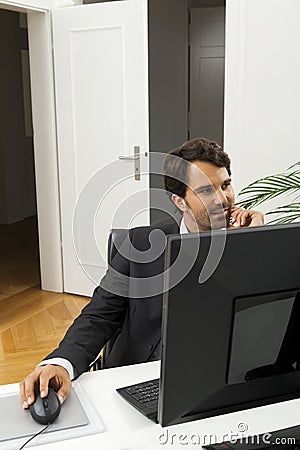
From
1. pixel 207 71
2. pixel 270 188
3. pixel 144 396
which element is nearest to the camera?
pixel 144 396

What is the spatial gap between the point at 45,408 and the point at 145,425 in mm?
203

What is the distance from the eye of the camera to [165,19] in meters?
5.75

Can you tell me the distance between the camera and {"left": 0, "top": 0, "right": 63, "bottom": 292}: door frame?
4.06m

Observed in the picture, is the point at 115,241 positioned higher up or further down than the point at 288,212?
higher up

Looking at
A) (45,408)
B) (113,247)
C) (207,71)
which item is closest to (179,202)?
(113,247)

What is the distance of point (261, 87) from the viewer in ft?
11.2

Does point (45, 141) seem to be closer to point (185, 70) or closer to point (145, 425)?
point (185, 70)

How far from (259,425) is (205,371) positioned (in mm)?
313

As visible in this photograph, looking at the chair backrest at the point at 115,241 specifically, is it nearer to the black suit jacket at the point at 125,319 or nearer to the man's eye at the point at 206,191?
the black suit jacket at the point at 125,319

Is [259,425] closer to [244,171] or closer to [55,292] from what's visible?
[244,171]

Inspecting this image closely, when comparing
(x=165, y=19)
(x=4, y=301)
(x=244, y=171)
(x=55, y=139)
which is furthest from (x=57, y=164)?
(x=165, y=19)

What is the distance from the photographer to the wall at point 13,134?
269 inches

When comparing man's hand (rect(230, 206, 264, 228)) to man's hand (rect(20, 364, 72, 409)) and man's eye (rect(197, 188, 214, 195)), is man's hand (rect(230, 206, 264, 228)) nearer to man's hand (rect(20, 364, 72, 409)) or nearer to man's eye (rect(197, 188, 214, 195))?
man's eye (rect(197, 188, 214, 195))

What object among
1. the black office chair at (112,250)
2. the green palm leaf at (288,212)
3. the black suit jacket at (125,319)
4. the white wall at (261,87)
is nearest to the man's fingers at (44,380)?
the black suit jacket at (125,319)
